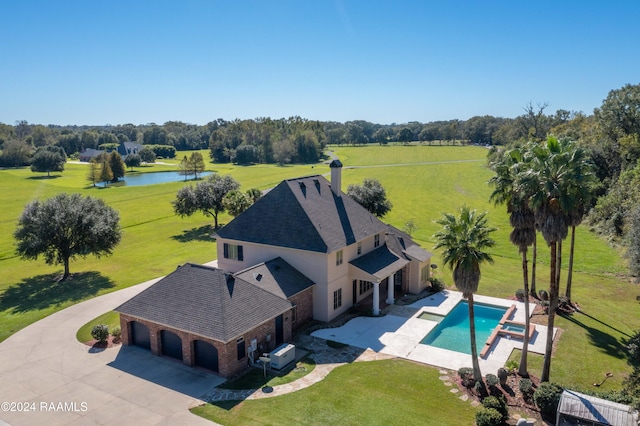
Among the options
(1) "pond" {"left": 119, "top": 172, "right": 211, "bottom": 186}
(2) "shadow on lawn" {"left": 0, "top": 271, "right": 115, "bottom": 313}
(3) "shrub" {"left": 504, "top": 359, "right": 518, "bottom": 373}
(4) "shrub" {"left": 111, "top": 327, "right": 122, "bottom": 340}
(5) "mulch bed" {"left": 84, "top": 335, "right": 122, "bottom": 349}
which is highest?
(1) "pond" {"left": 119, "top": 172, "right": 211, "bottom": 186}

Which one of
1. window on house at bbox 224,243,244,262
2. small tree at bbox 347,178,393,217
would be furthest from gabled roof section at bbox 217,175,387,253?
small tree at bbox 347,178,393,217

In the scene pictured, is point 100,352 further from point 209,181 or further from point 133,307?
point 209,181

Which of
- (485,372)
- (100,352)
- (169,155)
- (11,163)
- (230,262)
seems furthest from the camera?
(169,155)

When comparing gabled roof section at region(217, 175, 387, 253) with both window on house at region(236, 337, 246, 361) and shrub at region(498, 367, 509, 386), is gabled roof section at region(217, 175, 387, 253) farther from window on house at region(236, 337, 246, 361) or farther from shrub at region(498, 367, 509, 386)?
shrub at region(498, 367, 509, 386)

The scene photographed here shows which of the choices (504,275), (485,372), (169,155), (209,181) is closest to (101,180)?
(209,181)

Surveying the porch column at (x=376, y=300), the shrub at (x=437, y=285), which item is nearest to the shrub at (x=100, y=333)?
the porch column at (x=376, y=300)

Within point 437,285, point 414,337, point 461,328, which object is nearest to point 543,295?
point 437,285
